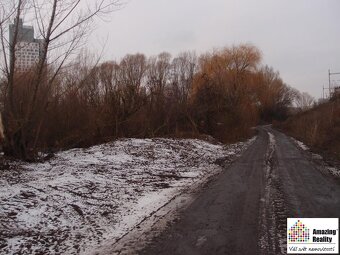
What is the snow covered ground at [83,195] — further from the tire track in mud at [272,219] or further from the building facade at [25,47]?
the building facade at [25,47]

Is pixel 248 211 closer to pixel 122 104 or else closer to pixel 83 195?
pixel 83 195

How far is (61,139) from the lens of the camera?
17125mm

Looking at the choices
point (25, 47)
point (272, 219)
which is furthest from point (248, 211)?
point (25, 47)

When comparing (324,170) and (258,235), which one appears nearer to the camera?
(258,235)

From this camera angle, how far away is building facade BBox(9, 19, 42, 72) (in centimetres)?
1162

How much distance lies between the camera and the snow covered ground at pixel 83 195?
5730 millimetres

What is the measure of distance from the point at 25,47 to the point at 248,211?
30.3ft

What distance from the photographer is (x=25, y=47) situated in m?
12.3

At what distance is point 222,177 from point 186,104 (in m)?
19.0

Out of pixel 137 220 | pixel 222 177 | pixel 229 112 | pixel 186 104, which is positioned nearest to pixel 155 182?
pixel 222 177

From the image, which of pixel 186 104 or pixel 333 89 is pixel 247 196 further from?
pixel 333 89

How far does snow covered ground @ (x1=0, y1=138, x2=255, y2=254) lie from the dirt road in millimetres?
911

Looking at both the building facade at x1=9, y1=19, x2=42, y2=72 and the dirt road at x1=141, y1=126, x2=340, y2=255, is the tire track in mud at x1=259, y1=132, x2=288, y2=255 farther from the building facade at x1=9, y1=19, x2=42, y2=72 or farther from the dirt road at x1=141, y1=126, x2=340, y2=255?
the building facade at x1=9, y1=19, x2=42, y2=72

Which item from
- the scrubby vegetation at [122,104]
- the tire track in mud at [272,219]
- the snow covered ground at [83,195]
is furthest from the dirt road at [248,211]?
the scrubby vegetation at [122,104]
